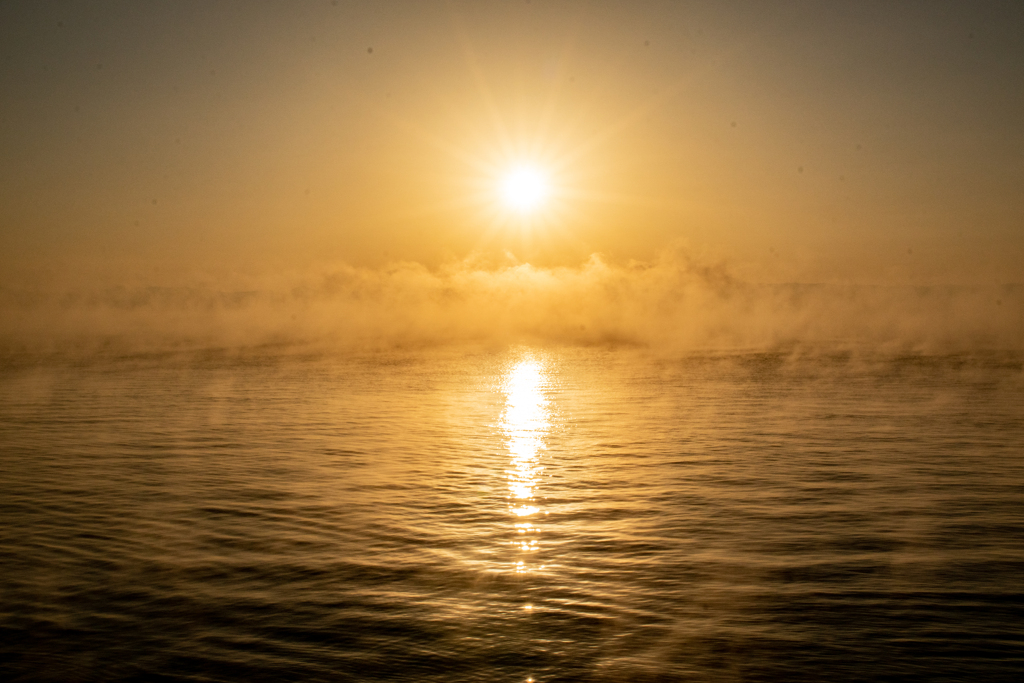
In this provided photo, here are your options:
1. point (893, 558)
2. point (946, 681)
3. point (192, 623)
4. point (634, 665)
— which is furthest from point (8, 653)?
point (893, 558)

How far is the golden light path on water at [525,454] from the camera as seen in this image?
55.5ft

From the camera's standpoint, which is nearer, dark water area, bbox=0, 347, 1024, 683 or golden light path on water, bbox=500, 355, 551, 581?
dark water area, bbox=0, 347, 1024, 683

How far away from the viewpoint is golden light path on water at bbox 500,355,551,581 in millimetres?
16906

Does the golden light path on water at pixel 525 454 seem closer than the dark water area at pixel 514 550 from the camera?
No

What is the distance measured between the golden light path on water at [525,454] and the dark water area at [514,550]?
0.16 metres

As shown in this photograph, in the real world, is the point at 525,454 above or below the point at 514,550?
above

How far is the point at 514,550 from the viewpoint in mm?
15633

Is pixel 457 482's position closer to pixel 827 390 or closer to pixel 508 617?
pixel 508 617

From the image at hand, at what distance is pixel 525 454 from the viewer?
27766mm

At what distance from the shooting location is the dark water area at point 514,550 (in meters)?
10.8

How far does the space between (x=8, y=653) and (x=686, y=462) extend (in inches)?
742

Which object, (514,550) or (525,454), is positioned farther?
(525,454)

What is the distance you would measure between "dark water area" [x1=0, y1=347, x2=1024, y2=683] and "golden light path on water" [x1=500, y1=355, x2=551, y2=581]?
0.16m

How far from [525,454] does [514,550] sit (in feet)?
39.8
